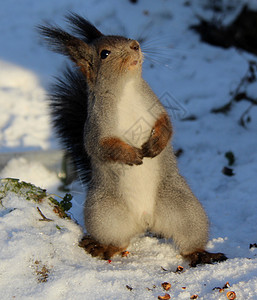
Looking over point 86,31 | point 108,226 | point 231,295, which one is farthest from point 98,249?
point 86,31

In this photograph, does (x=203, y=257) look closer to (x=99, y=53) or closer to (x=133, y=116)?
(x=133, y=116)

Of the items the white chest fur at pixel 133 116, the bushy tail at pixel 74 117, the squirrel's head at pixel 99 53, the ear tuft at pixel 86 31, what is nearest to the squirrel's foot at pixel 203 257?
the white chest fur at pixel 133 116

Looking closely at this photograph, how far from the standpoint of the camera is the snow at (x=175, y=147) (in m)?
2.08

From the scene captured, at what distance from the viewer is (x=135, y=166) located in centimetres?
245

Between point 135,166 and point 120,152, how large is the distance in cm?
12

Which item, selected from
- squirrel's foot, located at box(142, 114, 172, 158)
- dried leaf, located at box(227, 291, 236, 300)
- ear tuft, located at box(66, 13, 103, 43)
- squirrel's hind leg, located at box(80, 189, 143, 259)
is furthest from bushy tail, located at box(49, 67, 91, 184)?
dried leaf, located at box(227, 291, 236, 300)

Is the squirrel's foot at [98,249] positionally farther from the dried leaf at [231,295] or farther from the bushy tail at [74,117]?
the dried leaf at [231,295]

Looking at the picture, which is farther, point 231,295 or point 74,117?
point 74,117

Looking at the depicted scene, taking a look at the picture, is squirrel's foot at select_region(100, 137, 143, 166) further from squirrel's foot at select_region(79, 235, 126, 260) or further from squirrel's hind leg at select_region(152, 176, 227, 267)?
squirrel's foot at select_region(79, 235, 126, 260)

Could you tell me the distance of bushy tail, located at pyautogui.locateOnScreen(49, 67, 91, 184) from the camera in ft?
9.56

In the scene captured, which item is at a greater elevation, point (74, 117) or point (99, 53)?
point (99, 53)

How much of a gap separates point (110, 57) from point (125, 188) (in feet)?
2.15

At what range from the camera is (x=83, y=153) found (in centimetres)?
Result: 289

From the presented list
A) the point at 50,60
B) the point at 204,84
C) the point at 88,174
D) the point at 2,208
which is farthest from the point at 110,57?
the point at 50,60
